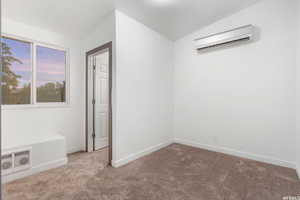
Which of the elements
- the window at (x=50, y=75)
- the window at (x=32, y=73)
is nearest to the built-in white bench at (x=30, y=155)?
the window at (x=32, y=73)

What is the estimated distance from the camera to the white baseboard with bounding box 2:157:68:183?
2.06 meters

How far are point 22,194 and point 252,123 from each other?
3583mm

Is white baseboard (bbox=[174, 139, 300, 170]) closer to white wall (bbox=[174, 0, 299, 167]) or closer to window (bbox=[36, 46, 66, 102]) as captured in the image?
white wall (bbox=[174, 0, 299, 167])

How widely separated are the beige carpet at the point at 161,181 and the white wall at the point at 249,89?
16.6 inches

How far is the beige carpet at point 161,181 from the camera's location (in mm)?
1833

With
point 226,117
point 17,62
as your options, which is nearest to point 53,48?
point 17,62

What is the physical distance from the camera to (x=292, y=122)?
2.47m

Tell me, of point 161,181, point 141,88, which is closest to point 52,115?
point 141,88

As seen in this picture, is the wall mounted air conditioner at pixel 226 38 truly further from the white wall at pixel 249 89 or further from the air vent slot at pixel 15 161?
the air vent slot at pixel 15 161

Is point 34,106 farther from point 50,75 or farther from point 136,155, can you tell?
point 136,155

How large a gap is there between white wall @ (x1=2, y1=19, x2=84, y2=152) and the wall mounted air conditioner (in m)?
2.57

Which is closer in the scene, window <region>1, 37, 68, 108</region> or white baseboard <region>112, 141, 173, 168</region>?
window <region>1, 37, 68, 108</region>

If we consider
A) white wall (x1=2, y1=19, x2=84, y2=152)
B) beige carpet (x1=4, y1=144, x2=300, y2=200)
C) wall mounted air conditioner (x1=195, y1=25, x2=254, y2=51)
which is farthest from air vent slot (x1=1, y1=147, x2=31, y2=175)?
wall mounted air conditioner (x1=195, y1=25, x2=254, y2=51)

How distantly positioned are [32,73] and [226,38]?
3520mm
